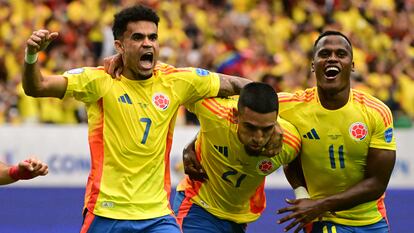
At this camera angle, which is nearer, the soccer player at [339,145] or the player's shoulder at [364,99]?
the soccer player at [339,145]

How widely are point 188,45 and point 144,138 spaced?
1029 centimetres

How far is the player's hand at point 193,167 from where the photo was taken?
318 inches

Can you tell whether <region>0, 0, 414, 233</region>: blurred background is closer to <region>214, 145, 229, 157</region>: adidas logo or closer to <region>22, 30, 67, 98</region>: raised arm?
<region>214, 145, 229, 157</region>: adidas logo

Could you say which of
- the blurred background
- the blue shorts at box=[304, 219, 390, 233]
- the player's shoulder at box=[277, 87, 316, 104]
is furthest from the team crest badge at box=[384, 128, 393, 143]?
the blurred background

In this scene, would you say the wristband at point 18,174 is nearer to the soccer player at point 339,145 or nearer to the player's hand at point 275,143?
the player's hand at point 275,143

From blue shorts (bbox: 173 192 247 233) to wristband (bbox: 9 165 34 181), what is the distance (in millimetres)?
2191

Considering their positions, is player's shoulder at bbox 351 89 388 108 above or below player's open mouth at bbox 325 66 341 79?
below

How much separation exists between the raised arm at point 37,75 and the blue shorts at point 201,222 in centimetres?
178

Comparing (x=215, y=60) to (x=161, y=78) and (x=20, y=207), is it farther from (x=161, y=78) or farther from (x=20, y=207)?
(x=161, y=78)

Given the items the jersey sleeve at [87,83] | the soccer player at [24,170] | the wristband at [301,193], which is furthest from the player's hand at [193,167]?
the soccer player at [24,170]

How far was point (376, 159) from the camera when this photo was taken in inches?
297

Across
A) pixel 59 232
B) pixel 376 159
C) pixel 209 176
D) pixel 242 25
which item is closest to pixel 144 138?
pixel 209 176

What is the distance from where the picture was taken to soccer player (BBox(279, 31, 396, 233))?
7469mm

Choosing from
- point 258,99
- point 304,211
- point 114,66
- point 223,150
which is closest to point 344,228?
point 304,211
